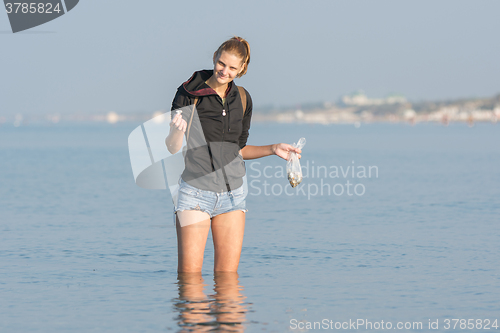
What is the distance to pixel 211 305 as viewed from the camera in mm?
7344

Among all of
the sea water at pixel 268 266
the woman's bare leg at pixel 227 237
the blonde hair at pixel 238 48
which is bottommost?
the sea water at pixel 268 266

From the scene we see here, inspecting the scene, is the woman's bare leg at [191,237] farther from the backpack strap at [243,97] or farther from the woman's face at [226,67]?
the woman's face at [226,67]

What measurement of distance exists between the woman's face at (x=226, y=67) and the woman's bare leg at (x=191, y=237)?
118 centimetres

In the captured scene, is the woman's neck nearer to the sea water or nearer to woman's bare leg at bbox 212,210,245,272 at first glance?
woman's bare leg at bbox 212,210,245,272

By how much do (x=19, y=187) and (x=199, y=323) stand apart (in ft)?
65.7

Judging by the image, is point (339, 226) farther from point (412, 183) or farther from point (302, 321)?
point (412, 183)

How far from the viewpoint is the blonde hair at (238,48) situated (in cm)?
574

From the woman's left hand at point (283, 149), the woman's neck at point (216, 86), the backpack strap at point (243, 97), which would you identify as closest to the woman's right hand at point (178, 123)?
the woman's neck at point (216, 86)

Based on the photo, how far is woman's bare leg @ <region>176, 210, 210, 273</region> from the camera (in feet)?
20.1

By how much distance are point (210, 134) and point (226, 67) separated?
59cm

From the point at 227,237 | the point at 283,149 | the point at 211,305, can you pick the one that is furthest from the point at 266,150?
the point at 211,305

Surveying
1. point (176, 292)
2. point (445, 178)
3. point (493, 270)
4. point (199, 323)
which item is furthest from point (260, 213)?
point (445, 178)

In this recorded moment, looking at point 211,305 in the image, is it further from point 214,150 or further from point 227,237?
point 214,150

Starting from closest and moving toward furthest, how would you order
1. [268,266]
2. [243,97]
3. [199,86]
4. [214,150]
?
[199,86] → [214,150] → [243,97] → [268,266]
